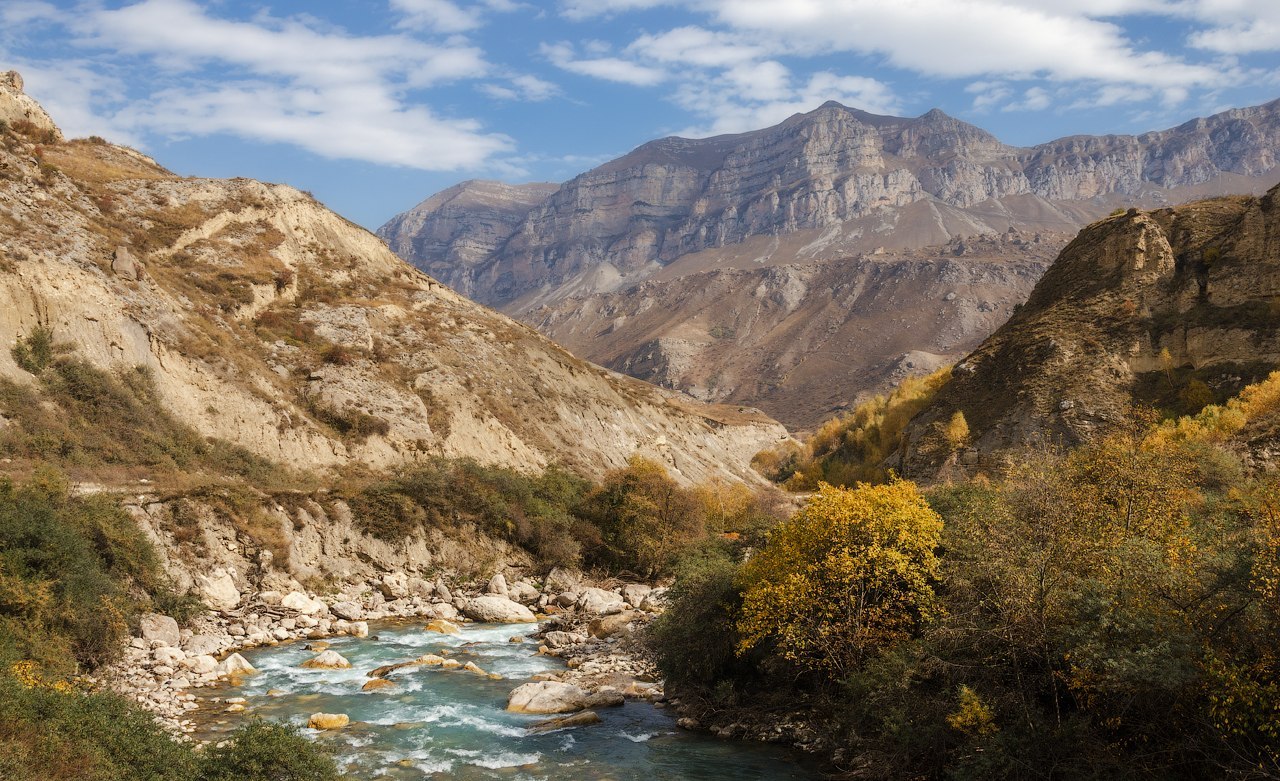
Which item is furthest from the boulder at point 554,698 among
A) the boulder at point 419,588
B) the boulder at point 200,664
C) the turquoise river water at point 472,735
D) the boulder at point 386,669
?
the boulder at point 419,588

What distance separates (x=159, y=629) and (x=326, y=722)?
937 cm

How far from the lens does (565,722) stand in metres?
21.6

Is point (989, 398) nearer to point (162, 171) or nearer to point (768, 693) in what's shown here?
point (768, 693)

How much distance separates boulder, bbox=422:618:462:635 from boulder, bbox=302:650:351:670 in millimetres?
5841

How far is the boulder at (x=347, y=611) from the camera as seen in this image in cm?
3284

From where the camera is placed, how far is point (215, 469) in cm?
3931

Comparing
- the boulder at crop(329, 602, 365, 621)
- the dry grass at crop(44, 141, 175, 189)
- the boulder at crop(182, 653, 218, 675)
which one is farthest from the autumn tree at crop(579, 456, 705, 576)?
the dry grass at crop(44, 141, 175, 189)

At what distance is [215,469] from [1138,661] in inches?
1510

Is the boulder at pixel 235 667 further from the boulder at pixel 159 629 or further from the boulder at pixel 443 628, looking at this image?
the boulder at pixel 443 628

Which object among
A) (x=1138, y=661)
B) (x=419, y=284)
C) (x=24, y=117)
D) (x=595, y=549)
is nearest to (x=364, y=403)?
(x=595, y=549)

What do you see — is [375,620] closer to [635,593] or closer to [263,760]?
[635,593]

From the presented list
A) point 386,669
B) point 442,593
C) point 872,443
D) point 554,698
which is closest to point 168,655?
point 386,669

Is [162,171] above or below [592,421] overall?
above

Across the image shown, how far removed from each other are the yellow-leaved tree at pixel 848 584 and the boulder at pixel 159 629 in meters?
18.2
